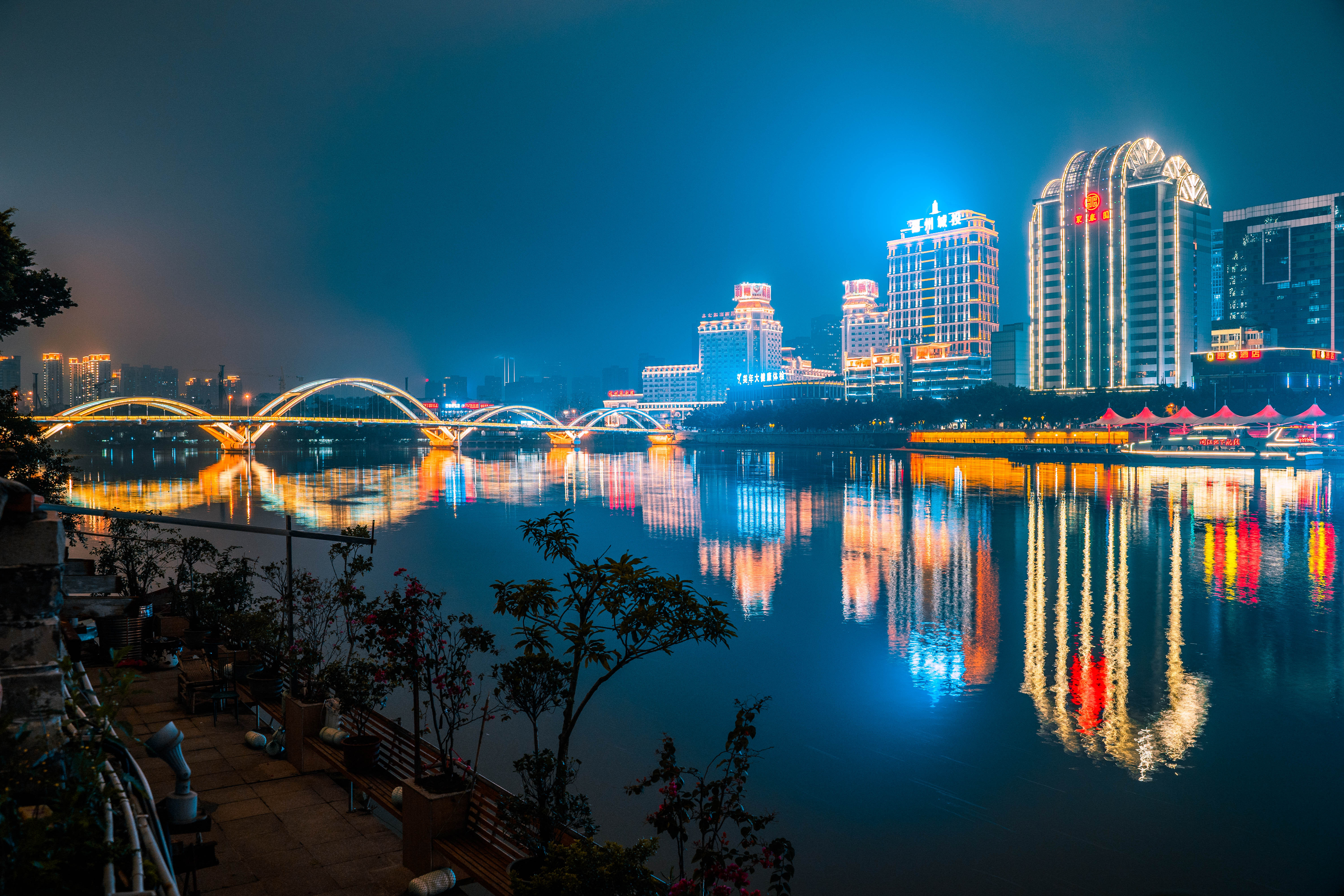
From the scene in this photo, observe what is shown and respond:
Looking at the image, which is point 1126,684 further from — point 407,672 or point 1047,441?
point 1047,441

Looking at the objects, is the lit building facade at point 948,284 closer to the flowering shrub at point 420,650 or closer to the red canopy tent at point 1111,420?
the red canopy tent at point 1111,420

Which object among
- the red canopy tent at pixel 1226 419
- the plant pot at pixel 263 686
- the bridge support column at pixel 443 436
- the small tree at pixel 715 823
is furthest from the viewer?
the bridge support column at pixel 443 436

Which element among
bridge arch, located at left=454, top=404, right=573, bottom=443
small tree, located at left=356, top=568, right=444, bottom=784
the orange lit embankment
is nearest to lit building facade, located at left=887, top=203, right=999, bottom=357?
the orange lit embankment

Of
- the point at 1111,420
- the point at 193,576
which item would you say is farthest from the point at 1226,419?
the point at 193,576

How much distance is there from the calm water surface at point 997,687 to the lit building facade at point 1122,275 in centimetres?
8994

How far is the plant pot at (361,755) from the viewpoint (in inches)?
348

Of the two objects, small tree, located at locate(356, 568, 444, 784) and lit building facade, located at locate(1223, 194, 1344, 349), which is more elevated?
lit building facade, located at locate(1223, 194, 1344, 349)

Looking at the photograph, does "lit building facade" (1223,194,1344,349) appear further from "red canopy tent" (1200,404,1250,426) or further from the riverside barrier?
the riverside barrier

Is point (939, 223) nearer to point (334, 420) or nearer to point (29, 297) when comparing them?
point (334, 420)

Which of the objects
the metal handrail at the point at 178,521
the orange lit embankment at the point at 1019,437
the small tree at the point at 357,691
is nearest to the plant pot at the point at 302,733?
the small tree at the point at 357,691

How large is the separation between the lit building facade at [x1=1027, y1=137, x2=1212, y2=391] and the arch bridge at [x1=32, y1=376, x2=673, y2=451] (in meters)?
71.0

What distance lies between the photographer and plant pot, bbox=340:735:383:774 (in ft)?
29.0

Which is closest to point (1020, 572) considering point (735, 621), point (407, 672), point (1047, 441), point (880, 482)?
point (735, 621)

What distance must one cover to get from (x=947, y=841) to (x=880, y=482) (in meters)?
54.4
